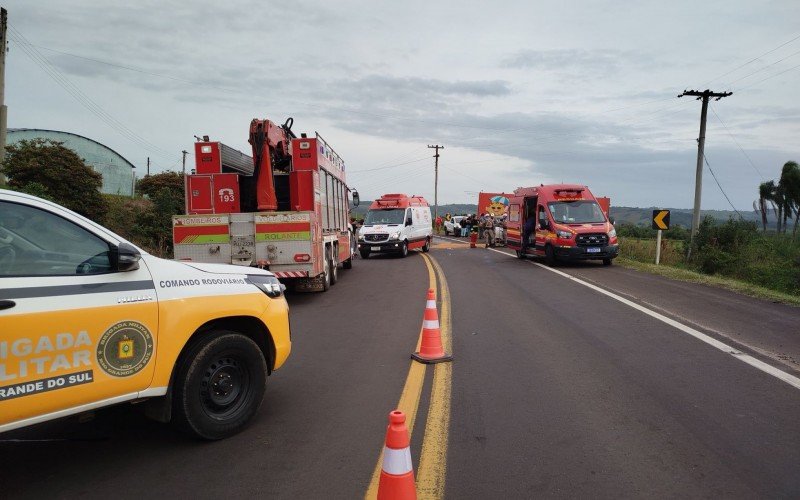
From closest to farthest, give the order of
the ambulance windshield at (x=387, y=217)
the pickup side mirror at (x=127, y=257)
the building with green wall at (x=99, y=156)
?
the pickup side mirror at (x=127, y=257), the ambulance windshield at (x=387, y=217), the building with green wall at (x=99, y=156)

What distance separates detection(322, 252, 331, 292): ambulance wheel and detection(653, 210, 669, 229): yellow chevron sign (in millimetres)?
11249

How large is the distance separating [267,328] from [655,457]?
312 centimetres

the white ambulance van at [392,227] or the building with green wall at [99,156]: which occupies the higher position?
the building with green wall at [99,156]

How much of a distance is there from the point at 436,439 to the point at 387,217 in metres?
20.8

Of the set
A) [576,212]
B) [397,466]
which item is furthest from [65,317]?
[576,212]

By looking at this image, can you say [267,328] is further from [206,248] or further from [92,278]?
[206,248]

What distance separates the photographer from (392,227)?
24141 millimetres

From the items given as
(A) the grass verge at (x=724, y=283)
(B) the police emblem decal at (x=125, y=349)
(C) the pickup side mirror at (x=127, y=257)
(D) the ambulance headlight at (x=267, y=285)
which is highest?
(C) the pickup side mirror at (x=127, y=257)

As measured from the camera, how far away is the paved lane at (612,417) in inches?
142

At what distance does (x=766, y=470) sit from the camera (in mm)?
3725

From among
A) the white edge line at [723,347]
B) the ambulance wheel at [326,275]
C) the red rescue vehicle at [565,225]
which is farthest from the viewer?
the red rescue vehicle at [565,225]

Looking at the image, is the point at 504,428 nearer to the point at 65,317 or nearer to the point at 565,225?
the point at 65,317

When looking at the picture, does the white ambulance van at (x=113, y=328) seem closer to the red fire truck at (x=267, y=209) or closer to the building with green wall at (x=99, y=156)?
the red fire truck at (x=267, y=209)

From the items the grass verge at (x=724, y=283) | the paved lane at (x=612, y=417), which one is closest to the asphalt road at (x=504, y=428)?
the paved lane at (x=612, y=417)
